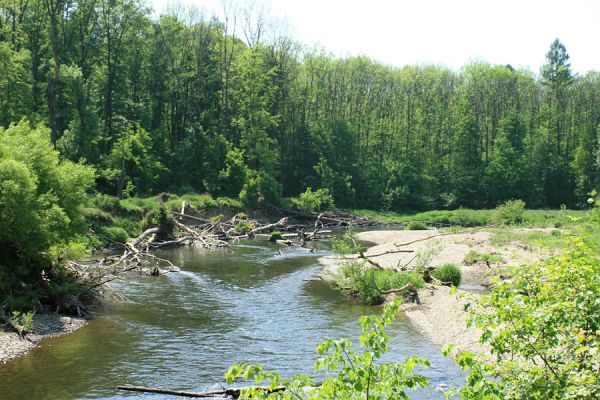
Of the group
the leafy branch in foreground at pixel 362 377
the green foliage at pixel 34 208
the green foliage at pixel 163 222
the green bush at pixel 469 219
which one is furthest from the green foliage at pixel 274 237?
the leafy branch in foreground at pixel 362 377

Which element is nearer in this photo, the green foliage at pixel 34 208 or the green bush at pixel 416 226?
the green foliage at pixel 34 208

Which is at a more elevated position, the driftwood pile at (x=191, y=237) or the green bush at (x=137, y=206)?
the green bush at (x=137, y=206)

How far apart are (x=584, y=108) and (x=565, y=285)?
10726 centimetres

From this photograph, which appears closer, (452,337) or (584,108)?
(452,337)

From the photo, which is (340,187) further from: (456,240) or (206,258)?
(206,258)

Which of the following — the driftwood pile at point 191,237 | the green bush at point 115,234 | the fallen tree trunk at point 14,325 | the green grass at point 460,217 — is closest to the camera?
the fallen tree trunk at point 14,325

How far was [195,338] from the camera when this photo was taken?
21.2 meters

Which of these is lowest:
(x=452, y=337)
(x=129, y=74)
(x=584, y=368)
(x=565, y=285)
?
→ (x=452, y=337)

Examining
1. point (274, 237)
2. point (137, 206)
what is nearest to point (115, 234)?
point (137, 206)

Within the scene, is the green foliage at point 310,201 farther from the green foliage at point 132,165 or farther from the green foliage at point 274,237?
the green foliage at point 274,237

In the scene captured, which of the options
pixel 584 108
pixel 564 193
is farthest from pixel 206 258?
pixel 584 108

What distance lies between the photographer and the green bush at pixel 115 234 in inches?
1660

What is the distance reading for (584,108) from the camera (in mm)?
102062

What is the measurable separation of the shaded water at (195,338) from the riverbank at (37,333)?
1.32ft
